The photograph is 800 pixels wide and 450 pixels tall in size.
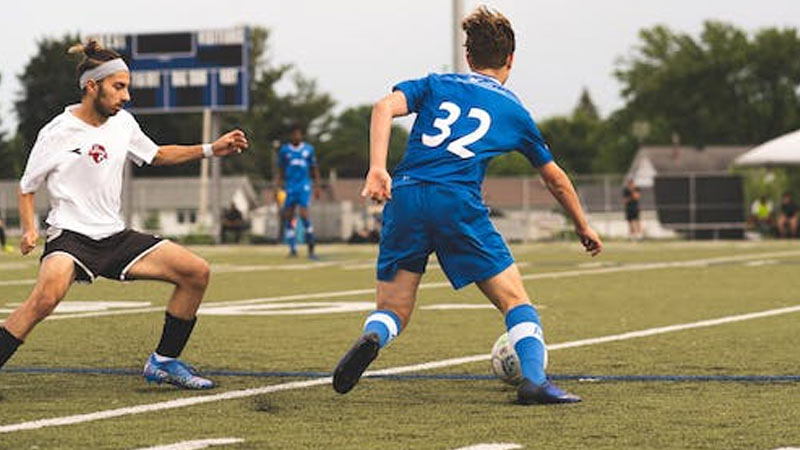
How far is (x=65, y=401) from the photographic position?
7676 millimetres

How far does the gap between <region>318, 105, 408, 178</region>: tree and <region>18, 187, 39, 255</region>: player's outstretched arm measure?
90236 millimetres

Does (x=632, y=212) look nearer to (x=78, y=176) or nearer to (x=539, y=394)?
(x=78, y=176)

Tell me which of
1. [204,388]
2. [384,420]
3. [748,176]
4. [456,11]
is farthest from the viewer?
[748,176]

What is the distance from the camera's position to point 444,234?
7.42m

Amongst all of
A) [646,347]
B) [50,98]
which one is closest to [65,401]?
[646,347]

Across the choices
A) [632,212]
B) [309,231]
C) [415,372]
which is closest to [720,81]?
[632,212]

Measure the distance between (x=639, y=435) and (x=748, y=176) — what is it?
1952 inches

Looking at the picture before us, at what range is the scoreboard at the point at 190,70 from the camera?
4300 cm

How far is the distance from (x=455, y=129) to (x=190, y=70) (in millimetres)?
36497

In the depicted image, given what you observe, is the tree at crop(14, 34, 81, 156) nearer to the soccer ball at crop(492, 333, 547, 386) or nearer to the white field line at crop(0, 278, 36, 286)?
the white field line at crop(0, 278, 36, 286)

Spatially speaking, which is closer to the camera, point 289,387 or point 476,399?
point 476,399

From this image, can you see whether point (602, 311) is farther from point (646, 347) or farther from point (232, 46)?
point (232, 46)

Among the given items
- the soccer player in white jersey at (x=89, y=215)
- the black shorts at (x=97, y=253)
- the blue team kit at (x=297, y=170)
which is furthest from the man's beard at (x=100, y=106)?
the blue team kit at (x=297, y=170)

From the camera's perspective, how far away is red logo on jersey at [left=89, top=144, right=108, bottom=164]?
8.04m
